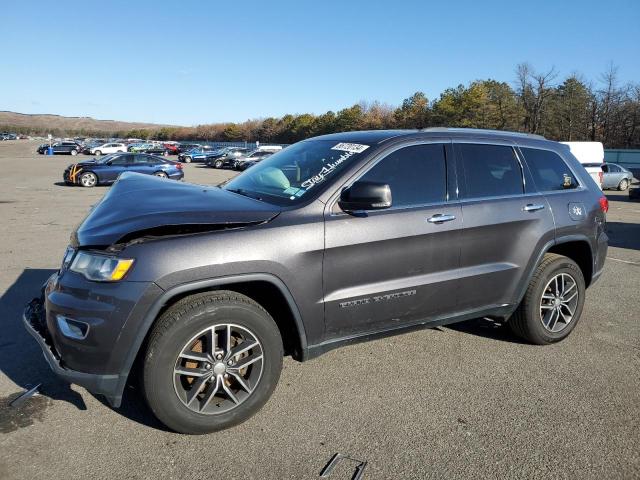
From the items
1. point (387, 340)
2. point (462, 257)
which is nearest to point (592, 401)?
point (462, 257)

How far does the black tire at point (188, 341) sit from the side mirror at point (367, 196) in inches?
35.3

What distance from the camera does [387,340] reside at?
179 inches

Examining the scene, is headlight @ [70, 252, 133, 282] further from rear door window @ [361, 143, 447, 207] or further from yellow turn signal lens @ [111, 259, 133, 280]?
rear door window @ [361, 143, 447, 207]

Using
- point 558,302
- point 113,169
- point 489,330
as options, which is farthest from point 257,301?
point 113,169

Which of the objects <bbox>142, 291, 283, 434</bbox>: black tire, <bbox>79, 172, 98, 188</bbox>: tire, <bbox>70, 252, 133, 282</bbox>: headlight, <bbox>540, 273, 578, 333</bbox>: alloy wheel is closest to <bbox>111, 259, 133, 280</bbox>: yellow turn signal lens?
<bbox>70, 252, 133, 282</bbox>: headlight

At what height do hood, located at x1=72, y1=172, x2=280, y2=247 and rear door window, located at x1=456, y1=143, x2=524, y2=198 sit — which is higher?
rear door window, located at x1=456, y1=143, x2=524, y2=198

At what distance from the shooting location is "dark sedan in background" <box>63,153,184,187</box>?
20.9 m

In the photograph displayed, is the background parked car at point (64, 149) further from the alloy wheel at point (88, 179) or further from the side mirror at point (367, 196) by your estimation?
the side mirror at point (367, 196)

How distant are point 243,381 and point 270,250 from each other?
2.71 ft

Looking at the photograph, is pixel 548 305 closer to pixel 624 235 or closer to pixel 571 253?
pixel 571 253

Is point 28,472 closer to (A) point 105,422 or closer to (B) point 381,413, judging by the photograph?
(A) point 105,422

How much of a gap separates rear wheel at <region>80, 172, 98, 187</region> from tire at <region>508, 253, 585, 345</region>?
798 inches

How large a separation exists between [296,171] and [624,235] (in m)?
9.66

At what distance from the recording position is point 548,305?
4.38m
